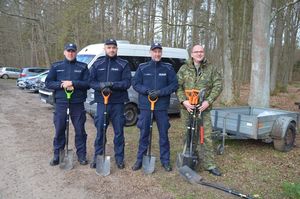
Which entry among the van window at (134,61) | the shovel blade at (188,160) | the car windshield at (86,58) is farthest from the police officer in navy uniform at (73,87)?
the van window at (134,61)

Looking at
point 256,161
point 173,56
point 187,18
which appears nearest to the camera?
point 256,161

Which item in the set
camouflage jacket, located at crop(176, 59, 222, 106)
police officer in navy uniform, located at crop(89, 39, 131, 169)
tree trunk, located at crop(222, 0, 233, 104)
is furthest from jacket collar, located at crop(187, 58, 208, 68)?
tree trunk, located at crop(222, 0, 233, 104)

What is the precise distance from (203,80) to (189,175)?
1.59 meters

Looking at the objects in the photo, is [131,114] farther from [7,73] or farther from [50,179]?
[7,73]

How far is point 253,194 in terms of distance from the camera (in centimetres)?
518

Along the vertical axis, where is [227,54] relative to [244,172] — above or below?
above

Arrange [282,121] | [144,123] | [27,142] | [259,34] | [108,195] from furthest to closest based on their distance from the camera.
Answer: [259,34] → [27,142] → [282,121] → [144,123] → [108,195]

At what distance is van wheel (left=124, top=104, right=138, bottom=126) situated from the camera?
10546 millimetres

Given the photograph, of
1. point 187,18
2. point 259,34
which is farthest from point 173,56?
point 187,18

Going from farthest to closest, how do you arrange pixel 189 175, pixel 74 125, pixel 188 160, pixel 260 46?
pixel 260 46
pixel 74 125
pixel 188 160
pixel 189 175

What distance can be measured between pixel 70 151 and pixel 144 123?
1.42 meters

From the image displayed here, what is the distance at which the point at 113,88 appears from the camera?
6.04 m

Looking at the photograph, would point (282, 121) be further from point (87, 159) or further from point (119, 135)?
point (87, 159)

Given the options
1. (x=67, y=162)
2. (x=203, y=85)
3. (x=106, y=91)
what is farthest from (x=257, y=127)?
(x=67, y=162)
